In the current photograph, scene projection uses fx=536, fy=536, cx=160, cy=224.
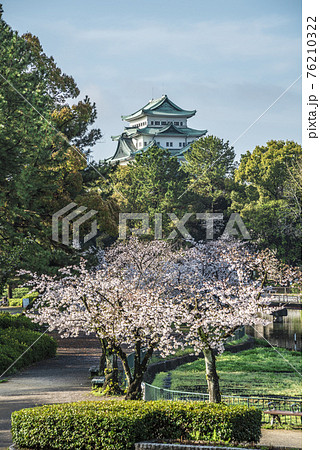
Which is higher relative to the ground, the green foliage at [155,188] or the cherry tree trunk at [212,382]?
the green foliage at [155,188]

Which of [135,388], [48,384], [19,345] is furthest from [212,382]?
[19,345]

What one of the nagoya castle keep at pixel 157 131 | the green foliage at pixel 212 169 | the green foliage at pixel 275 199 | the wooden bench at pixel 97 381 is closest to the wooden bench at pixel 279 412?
the wooden bench at pixel 97 381

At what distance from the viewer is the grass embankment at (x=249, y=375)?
18234 millimetres

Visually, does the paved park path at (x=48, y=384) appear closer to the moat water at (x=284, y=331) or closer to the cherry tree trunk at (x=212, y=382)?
the cherry tree trunk at (x=212, y=382)

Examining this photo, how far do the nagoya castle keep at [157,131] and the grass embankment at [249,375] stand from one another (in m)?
57.7

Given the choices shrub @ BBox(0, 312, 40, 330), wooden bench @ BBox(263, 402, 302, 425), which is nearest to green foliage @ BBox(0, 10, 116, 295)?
shrub @ BBox(0, 312, 40, 330)

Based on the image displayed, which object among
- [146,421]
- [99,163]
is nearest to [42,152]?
[99,163]

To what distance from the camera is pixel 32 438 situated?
9484mm

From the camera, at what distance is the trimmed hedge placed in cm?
923

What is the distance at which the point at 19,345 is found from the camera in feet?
67.2
